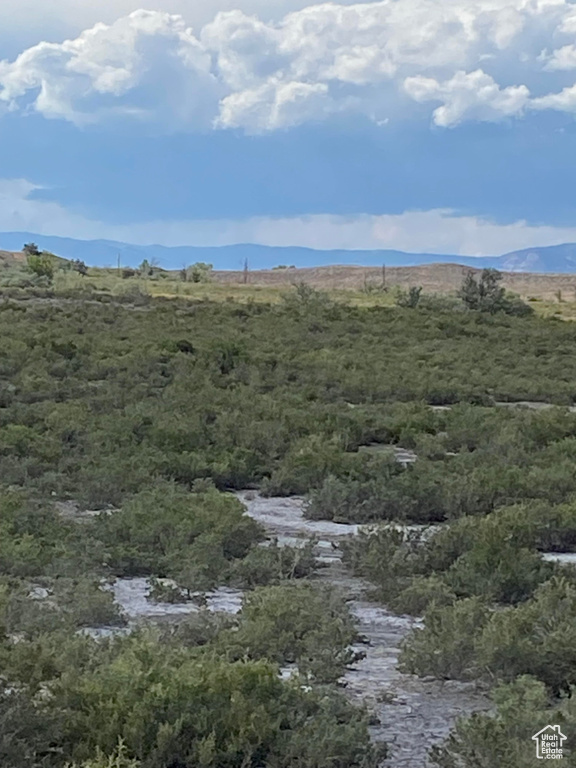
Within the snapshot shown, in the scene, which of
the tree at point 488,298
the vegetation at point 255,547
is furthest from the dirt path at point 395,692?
the tree at point 488,298

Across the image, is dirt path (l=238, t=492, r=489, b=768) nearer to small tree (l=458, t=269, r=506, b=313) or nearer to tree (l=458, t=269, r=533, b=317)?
tree (l=458, t=269, r=533, b=317)

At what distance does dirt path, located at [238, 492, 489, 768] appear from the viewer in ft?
16.5

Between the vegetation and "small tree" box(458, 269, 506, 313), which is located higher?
"small tree" box(458, 269, 506, 313)

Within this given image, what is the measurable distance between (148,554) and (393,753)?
144 inches

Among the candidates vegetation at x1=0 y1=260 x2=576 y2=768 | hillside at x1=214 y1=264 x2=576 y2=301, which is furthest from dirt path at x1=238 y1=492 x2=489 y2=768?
hillside at x1=214 y1=264 x2=576 y2=301

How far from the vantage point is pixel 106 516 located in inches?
355

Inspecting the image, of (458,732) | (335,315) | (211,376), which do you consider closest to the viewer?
(458,732)

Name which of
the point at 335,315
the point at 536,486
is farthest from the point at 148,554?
the point at 335,315

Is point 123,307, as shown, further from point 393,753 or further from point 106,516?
point 393,753
